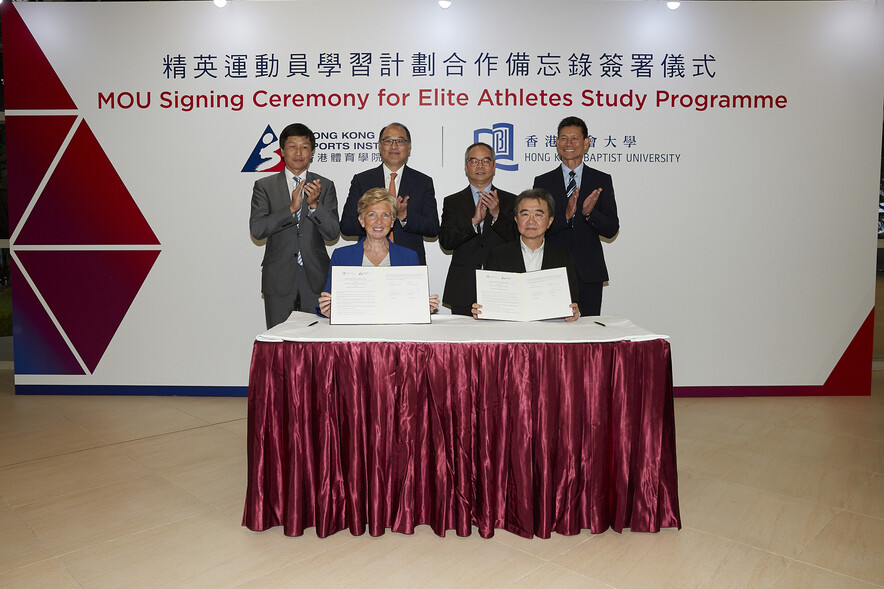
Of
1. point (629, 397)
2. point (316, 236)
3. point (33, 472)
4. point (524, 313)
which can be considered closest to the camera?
point (629, 397)

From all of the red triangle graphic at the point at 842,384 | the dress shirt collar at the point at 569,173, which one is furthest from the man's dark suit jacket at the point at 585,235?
the red triangle graphic at the point at 842,384

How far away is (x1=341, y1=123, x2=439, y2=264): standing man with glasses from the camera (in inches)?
163

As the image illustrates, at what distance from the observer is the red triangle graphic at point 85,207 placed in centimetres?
484

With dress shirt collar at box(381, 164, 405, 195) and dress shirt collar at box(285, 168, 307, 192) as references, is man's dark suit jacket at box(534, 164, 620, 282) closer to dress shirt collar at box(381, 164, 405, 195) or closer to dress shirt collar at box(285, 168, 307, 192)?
dress shirt collar at box(381, 164, 405, 195)

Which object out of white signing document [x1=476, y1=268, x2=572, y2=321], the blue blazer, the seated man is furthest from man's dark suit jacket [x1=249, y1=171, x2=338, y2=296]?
white signing document [x1=476, y1=268, x2=572, y2=321]

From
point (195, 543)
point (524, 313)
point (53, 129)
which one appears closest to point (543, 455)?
point (524, 313)

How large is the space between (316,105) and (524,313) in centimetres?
269

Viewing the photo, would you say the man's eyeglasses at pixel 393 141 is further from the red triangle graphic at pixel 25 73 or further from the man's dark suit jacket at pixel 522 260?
the red triangle graphic at pixel 25 73

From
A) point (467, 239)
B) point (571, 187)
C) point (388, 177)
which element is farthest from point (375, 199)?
point (571, 187)

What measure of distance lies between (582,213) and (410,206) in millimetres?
1093

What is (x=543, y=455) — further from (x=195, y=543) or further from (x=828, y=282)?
(x=828, y=282)

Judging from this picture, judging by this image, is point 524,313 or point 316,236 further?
point 316,236

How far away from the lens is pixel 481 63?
4.73m

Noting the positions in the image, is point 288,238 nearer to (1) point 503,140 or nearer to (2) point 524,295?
(1) point 503,140
